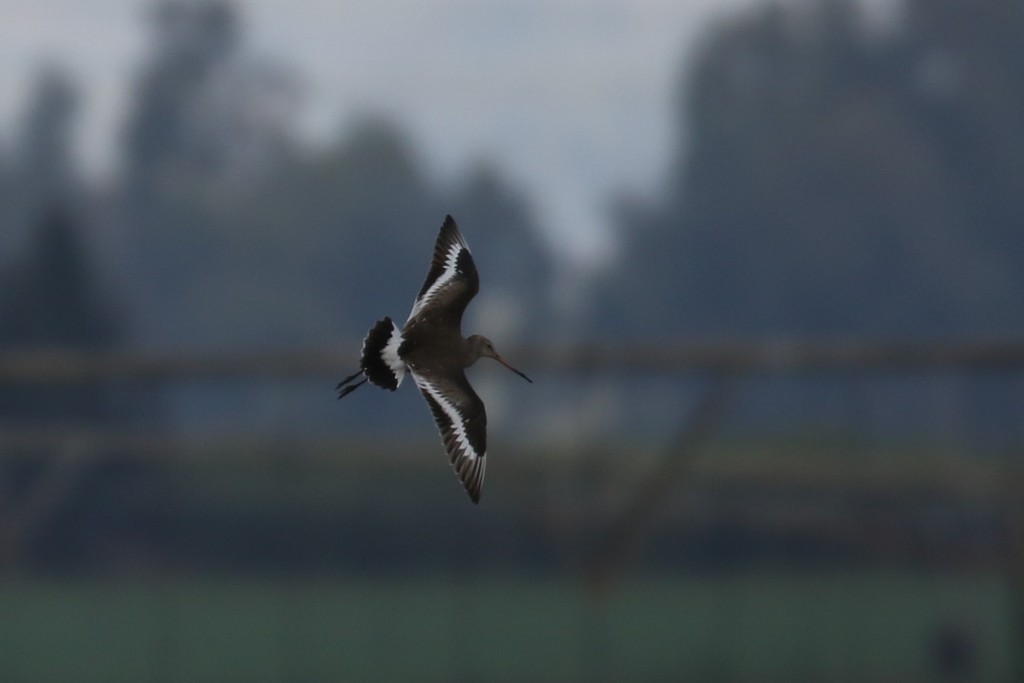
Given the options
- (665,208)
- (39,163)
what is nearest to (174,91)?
(39,163)

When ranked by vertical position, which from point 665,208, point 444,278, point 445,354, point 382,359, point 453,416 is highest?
point 665,208

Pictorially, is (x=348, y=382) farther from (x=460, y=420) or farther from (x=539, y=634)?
(x=539, y=634)

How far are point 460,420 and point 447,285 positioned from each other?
59cm

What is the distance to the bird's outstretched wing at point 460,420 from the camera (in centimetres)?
938

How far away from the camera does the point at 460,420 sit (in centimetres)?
959

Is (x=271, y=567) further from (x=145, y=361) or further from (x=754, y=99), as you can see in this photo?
(x=754, y=99)

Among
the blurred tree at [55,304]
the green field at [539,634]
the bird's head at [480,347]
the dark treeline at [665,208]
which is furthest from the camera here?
the dark treeline at [665,208]

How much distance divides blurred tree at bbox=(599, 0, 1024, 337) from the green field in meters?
29.9

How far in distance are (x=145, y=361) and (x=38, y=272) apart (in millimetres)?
26070

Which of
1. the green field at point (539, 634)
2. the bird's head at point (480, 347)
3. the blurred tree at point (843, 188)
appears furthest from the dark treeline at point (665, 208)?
the bird's head at point (480, 347)

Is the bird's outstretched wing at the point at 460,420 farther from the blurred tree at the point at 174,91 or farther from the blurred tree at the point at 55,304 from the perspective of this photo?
the blurred tree at the point at 174,91

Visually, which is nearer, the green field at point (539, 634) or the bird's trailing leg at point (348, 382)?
the bird's trailing leg at point (348, 382)

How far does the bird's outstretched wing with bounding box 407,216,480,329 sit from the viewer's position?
32.1 feet

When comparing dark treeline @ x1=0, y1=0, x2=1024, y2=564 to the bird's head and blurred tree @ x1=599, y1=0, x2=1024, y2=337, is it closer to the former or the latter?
blurred tree @ x1=599, y1=0, x2=1024, y2=337
